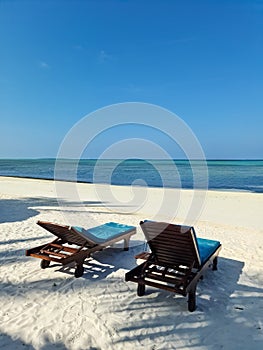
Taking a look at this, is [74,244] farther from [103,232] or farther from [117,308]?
[117,308]

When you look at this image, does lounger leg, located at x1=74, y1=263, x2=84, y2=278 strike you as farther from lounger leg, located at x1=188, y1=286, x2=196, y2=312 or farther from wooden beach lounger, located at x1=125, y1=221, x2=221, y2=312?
lounger leg, located at x1=188, y1=286, x2=196, y2=312

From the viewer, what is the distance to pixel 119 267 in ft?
Result: 15.1

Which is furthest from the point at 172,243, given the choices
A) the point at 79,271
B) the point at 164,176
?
the point at 164,176

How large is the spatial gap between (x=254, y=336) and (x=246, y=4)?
13.9 meters

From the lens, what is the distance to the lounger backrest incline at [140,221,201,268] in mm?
3422

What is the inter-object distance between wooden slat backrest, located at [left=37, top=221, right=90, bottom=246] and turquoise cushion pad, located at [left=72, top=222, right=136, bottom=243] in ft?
0.31

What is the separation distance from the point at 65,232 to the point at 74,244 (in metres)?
0.37

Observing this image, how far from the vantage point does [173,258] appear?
152 inches

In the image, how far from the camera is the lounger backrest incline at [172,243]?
3422 mm

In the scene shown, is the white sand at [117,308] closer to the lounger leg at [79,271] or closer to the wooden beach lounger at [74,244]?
the lounger leg at [79,271]

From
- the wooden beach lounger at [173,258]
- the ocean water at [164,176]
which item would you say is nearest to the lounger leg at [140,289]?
the wooden beach lounger at [173,258]

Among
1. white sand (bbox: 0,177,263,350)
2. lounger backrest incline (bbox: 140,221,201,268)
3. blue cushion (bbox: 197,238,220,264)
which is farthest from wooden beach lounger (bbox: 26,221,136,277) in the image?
blue cushion (bbox: 197,238,220,264)

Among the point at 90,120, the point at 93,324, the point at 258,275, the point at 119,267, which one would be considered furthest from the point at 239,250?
the point at 90,120

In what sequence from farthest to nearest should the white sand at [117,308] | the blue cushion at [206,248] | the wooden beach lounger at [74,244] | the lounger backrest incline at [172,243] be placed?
the wooden beach lounger at [74,244]
the blue cushion at [206,248]
the lounger backrest incline at [172,243]
the white sand at [117,308]
